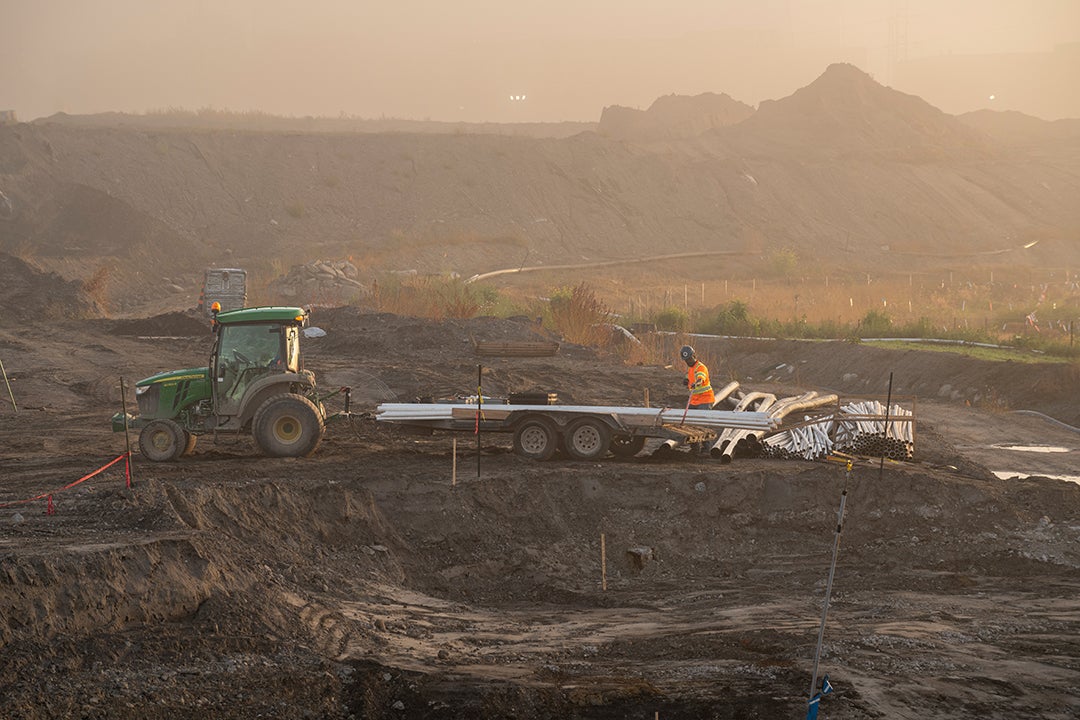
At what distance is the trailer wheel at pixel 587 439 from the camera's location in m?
17.5

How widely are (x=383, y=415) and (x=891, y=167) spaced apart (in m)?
86.3

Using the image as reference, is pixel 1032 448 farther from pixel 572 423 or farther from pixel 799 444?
pixel 572 423

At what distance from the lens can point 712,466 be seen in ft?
57.0

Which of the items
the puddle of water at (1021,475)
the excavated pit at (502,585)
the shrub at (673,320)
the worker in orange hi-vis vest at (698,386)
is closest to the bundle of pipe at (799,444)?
the excavated pit at (502,585)

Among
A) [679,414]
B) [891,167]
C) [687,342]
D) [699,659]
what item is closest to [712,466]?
[679,414]

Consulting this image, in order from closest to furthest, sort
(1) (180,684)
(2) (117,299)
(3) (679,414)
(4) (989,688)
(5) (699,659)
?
(1) (180,684)
(4) (989,688)
(5) (699,659)
(3) (679,414)
(2) (117,299)

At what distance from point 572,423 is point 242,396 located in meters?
5.05

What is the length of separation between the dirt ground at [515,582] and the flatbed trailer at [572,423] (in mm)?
354

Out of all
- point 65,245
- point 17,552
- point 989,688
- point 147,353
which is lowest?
point 989,688

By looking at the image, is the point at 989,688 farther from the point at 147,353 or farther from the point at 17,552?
the point at 147,353

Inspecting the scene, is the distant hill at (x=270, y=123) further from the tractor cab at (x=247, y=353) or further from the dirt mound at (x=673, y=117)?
the tractor cab at (x=247, y=353)

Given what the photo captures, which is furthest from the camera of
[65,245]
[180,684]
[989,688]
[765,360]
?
[65,245]

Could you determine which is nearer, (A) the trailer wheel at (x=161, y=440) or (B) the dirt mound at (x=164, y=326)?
(A) the trailer wheel at (x=161, y=440)

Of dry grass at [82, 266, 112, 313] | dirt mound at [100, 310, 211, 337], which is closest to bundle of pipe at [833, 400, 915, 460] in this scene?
dirt mound at [100, 310, 211, 337]
